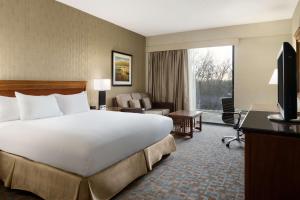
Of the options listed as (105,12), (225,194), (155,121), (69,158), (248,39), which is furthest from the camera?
(248,39)

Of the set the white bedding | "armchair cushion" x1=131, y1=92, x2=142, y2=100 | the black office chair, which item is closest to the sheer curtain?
"armchair cushion" x1=131, y1=92, x2=142, y2=100

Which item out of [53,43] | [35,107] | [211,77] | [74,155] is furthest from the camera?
[211,77]

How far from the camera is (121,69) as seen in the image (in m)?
5.67

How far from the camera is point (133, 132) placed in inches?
98.3

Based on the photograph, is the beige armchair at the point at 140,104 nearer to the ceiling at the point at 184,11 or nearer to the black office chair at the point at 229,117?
the black office chair at the point at 229,117

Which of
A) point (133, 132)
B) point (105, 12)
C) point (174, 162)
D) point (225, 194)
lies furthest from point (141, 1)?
point (225, 194)

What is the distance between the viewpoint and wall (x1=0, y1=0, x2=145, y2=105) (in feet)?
10.7

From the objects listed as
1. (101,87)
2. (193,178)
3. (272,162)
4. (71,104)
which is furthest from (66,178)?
(101,87)

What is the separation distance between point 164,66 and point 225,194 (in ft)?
15.6

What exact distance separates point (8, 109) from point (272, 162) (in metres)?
3.23

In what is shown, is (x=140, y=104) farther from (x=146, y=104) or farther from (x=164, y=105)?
(x=164, y=105)

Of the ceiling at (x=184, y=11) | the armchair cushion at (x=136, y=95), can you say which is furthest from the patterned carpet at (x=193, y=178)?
the ceiling at (x=184, y=11)

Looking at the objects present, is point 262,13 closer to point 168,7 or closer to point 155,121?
point 168,7

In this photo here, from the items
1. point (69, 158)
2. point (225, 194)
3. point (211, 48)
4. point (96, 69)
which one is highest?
point (211, 48)
